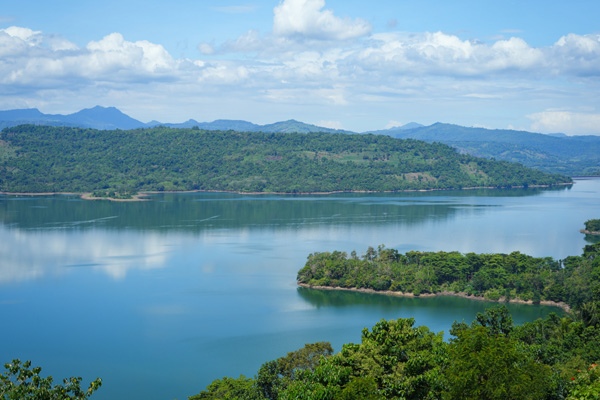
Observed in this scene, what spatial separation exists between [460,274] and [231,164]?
350 ft

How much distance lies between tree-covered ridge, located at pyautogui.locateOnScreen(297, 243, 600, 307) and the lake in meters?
1.49

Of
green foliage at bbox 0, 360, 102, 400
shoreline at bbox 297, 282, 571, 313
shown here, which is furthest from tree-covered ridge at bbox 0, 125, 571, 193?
green foliage at bbox 0, 360, 102, 400

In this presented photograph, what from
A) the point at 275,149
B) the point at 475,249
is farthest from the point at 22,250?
the point at 275,149

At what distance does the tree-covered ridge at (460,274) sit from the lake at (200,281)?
4.89ft

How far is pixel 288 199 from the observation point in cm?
10788

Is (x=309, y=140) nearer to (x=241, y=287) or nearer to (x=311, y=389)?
(x=241, y=287)

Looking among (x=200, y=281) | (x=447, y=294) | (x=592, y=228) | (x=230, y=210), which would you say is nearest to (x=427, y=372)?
(x=447, y=294)

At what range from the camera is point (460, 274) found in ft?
138

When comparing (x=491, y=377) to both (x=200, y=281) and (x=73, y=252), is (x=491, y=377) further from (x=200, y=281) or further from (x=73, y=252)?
(x=73, y=252)

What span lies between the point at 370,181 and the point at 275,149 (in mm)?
33009

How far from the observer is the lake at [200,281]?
2923 cm

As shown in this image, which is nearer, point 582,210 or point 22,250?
point 22,250

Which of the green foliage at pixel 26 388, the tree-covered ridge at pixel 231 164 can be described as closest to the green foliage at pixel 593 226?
the tree-covered ridge at pixel 231 164

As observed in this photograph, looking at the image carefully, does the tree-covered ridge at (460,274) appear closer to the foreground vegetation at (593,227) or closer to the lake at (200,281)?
the lake at (200,281)
